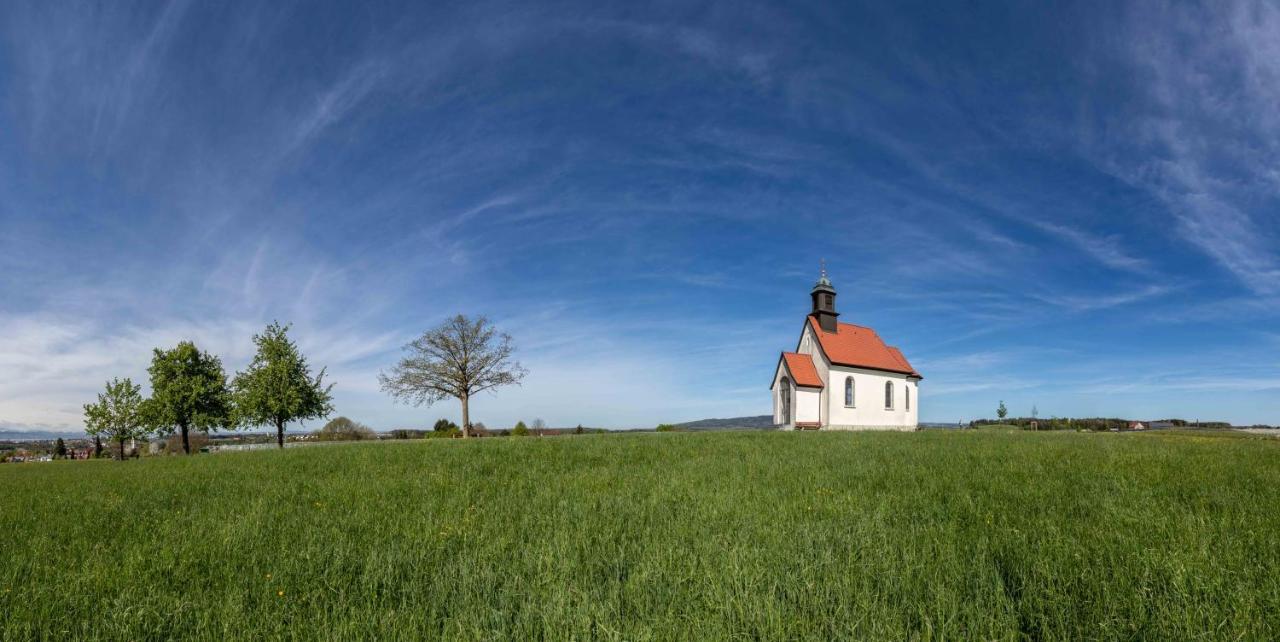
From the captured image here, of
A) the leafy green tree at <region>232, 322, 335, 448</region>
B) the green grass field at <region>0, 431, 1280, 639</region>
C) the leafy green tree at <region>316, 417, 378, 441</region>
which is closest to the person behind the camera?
the green grass field at <region>0, 431, 1280, 639</region>

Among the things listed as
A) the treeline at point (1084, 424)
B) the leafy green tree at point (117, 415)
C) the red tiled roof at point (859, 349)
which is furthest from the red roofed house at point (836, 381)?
the leafy green tree at point (117, 415)

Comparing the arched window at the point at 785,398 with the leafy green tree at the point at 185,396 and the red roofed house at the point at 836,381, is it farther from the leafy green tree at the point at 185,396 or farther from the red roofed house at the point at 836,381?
the leafy green tree at the point at 185,396

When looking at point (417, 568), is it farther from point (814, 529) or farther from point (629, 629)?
point (814, 529)

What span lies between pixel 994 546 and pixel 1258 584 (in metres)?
1.58

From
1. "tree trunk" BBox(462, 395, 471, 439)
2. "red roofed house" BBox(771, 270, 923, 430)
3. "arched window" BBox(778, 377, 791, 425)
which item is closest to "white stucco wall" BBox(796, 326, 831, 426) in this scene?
"red roofed house" BBox(771, 270, 923, 430)

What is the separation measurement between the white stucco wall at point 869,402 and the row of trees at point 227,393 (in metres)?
36.4

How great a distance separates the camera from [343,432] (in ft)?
162

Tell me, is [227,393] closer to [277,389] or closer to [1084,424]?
[277,389]

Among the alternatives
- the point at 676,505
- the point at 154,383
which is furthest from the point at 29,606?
the point at 154,383

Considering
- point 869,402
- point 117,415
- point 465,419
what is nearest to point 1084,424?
point 869,402

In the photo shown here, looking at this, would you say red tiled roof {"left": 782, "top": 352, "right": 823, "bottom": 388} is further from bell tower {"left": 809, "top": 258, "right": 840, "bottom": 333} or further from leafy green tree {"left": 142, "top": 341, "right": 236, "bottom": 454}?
leafy green tree {"left": 142, "top": 341, "right": 236, "bottom": 454}

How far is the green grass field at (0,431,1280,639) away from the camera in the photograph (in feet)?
10.8

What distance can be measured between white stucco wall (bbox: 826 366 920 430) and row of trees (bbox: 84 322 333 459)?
3639 cm

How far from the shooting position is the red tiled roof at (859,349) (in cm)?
4186
